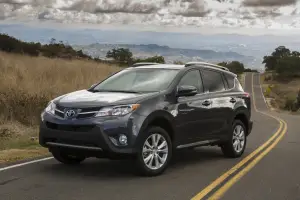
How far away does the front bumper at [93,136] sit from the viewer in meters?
7.07

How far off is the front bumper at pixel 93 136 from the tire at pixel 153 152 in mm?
205

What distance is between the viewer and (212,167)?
880 centimetres

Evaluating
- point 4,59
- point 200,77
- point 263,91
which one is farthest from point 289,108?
point 200,77

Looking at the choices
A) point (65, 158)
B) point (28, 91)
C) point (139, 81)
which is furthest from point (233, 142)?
point (28, 91)

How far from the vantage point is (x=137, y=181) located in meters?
7.25

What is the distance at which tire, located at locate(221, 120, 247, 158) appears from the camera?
9812 mm

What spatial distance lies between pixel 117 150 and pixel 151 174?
0.78 meters

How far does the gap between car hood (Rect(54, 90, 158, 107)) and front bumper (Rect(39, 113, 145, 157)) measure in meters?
0.29

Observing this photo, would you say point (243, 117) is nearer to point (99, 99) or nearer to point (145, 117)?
point (145, 117)

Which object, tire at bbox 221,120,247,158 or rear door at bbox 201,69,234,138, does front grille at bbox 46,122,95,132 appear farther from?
tire at bbox 221,120,247,158

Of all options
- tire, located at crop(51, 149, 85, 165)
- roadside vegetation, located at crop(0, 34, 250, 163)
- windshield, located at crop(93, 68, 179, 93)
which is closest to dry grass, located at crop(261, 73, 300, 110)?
roadside vegetation, located at crop(0, 34, 250, 163)

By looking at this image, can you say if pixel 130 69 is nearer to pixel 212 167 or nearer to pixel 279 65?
pixel 212 167

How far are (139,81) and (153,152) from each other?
4.79 ft

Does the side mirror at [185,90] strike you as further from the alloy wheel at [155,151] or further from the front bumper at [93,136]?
the front bumper at [93,136]
